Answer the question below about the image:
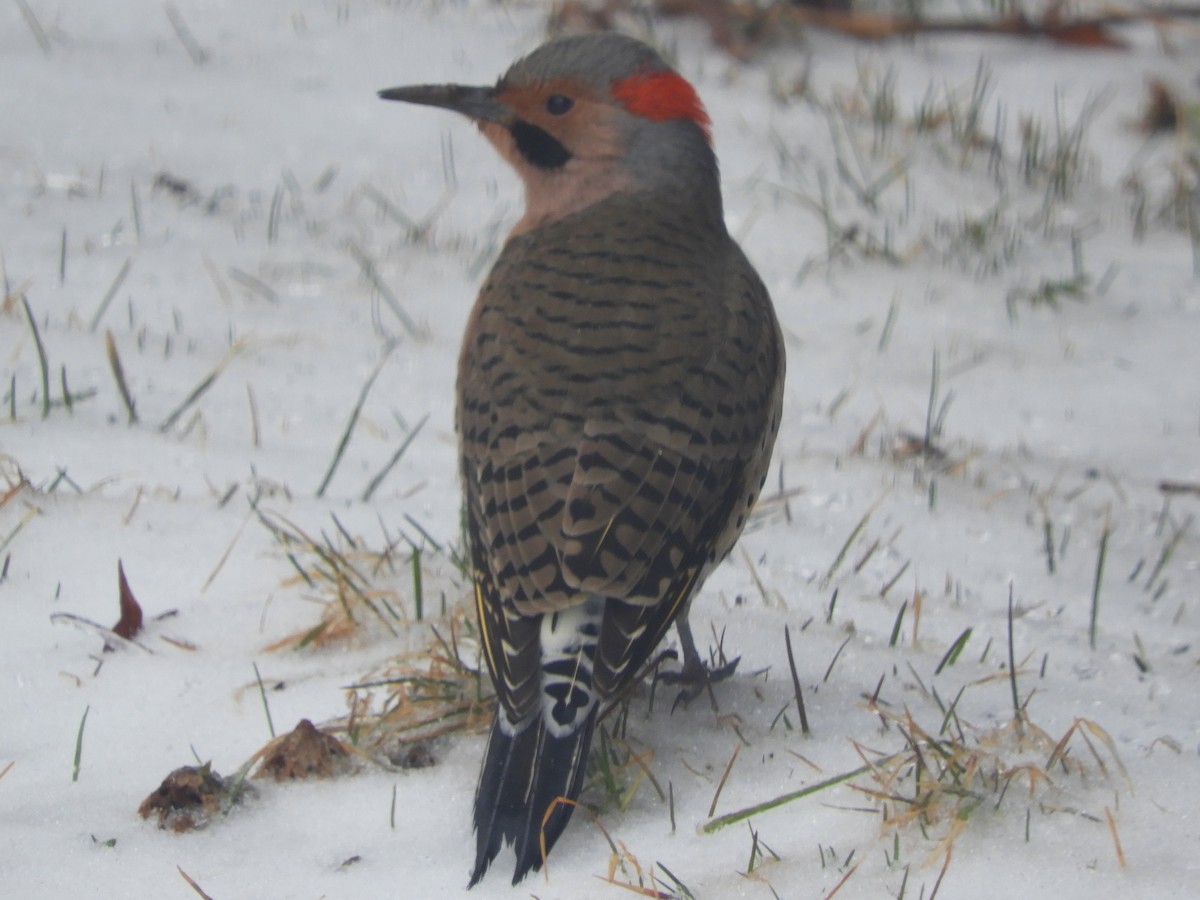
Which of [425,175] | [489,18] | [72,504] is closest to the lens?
[72,504]

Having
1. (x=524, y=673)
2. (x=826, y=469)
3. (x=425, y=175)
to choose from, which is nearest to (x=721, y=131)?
(x=425, y=175)

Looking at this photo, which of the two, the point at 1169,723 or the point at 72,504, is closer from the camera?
the point at 1169,723

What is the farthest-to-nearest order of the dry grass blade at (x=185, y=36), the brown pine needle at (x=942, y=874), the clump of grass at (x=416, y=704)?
the dry grass blade at (x=185, y=36), the clump of grass at (x=416, y=704), the brown pine needle at (x=942, y=874)

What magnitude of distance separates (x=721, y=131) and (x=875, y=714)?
12.9ft

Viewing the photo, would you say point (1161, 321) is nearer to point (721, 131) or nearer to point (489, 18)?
point (721, 131)

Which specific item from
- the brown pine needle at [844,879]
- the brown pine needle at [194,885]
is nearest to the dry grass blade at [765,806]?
the brown pine needle at [844,879]

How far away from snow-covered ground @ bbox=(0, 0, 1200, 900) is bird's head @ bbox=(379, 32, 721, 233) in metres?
0.93

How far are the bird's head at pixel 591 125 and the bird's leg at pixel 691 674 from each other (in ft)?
3.98

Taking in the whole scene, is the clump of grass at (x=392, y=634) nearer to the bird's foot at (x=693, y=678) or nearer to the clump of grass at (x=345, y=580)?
the clump of grass at (x=345, y=580)

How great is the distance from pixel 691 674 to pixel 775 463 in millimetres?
1633

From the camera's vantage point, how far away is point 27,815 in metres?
2.85

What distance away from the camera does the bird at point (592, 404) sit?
2828 mm

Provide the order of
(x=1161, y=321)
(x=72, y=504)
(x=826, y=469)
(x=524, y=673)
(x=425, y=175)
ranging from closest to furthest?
(x=524, y=673) → (x=72, y=504) → (x=826, y=469) → (x=1161, y=321) → (x=425, y=175)

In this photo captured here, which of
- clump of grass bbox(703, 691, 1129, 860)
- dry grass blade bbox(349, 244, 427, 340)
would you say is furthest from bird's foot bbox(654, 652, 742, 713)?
dry grass blade bbox(349, 244, 427, 340)
